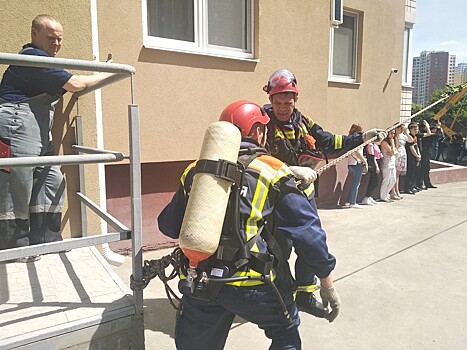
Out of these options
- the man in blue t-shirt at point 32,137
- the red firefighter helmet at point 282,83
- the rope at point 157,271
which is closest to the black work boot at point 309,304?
the rope at point 157,271

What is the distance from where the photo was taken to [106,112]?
4.26m

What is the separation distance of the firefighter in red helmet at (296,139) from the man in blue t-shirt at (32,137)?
1206mm

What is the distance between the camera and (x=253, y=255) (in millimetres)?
1934

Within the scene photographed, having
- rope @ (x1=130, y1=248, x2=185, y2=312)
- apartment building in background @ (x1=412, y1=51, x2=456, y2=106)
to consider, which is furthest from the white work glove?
apartment building in background @ (x1=412, y1=51, x2=456, y2=106)

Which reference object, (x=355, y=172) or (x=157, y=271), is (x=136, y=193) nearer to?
(x=157, y=271)

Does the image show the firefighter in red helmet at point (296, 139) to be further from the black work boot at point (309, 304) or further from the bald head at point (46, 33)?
the bald head at point (46, 33)

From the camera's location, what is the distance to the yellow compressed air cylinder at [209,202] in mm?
1758

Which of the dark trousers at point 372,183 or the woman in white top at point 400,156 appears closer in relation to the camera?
the dark trousers at point 372,183

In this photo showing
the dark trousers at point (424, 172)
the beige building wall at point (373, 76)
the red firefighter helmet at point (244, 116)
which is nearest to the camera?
the red firefighter helmet at point (244, 116)

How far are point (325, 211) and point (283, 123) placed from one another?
14.8 feet

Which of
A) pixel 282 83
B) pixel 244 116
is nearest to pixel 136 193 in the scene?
pixel 244 116

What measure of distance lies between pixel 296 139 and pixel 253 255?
1.44 m

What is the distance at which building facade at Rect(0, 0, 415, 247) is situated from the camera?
12.2 ft

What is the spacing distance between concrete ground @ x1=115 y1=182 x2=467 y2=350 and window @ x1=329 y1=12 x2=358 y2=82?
3060 millimetres
